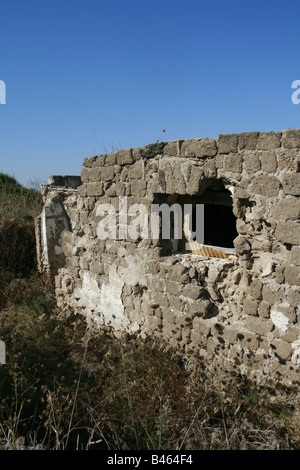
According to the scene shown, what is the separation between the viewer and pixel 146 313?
4.19 meters

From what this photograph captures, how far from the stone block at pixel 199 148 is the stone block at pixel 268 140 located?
0.44 metres

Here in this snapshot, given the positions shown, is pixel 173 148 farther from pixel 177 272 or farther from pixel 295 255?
pixel 295 255

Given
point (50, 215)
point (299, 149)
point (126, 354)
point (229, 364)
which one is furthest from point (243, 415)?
point (50, 215)

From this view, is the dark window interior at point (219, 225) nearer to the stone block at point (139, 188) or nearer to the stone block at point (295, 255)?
the stone block at point (139, 188)

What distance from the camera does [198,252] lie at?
156 inches

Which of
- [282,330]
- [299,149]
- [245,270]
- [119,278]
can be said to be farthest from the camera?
[119,278]

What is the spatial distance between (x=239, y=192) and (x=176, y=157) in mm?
823

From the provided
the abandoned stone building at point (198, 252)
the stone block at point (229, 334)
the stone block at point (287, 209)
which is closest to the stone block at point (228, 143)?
the abandoned stone building at point (198, 252)

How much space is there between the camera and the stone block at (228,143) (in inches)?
128

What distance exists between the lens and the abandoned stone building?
3.08 m

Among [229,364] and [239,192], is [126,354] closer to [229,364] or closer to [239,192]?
[229,364]

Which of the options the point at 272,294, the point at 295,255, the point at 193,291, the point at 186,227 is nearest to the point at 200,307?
the point at 193,291

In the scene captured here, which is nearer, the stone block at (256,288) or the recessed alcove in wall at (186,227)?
the stone block at (256,288)

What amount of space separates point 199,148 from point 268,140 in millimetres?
685
